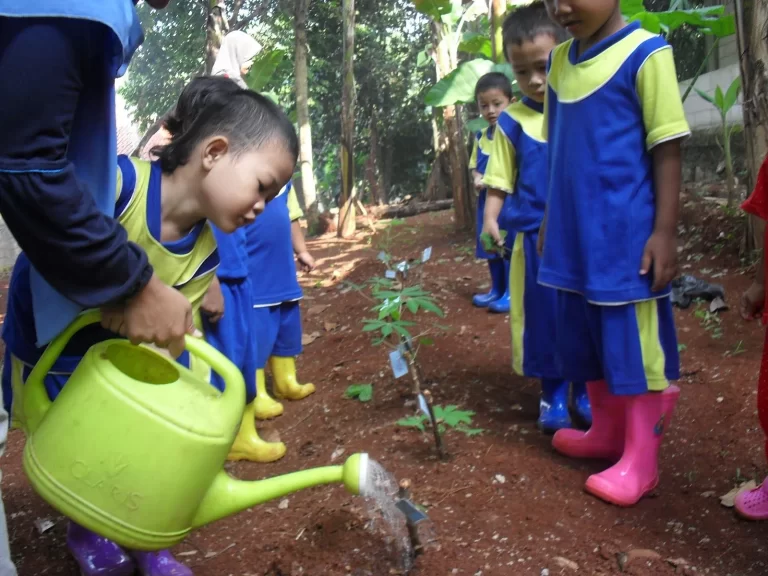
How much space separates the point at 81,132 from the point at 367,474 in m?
0.73

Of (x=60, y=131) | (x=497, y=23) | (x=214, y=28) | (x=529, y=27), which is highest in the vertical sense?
(x=214, y=28)

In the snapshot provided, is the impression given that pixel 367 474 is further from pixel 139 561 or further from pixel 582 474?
pixel 582 474

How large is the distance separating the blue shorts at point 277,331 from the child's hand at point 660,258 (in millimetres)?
1465

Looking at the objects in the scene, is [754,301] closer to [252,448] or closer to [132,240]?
[132,240]

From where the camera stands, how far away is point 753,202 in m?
1.65

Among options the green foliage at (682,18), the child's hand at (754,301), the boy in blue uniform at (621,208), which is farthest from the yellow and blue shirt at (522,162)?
the green foliage at (682,18)

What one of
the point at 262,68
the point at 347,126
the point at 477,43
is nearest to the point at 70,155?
the point at 477,43

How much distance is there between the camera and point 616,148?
1743 mm

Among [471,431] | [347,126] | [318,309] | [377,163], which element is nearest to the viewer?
[471,431]

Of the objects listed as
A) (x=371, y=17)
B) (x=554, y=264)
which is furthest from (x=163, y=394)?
(x=371, y=17)

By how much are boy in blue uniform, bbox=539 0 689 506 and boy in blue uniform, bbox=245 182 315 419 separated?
1.19 metres

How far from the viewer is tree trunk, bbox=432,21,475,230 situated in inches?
258

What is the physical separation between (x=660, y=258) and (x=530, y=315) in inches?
28.3

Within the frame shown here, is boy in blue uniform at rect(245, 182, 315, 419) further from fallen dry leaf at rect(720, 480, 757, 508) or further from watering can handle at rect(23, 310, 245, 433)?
fallen dry leaf at rect(720, 480, 757, 508)
